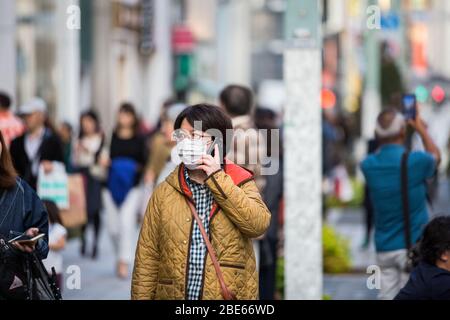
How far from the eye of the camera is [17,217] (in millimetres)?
6168

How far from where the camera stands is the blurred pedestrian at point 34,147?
1191cm

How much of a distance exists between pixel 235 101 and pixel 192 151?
3.46 m

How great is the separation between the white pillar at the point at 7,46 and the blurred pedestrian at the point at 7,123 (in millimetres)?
4879

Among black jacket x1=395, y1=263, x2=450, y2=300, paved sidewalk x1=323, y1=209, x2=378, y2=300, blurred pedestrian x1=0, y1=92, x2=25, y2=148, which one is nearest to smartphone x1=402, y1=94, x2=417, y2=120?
paved sidewalk x1=323, y1=209, x2=378, y2=300

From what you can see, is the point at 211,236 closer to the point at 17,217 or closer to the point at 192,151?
the point at 192,151

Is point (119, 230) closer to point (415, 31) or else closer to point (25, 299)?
point (25, 299)

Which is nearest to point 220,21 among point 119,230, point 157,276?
point 119,230

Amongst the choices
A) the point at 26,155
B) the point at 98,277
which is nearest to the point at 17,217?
the point at 26,155

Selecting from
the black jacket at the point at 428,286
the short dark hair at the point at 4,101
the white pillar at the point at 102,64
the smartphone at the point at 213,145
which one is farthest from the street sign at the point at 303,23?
the white pillar at the point at 102,64

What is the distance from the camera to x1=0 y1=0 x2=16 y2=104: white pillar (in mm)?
17625

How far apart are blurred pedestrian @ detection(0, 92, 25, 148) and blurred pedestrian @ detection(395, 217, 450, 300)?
256 inches

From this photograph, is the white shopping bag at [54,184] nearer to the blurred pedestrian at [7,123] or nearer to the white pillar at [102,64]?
the blurred pedestrian at [7,123]

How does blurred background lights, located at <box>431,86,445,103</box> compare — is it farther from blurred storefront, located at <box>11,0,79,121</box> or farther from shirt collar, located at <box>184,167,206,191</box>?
shirt collar, located at <box>184,167,206,191</box>

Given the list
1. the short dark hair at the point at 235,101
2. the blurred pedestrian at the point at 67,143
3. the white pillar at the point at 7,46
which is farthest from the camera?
the white pillar at the point at 7,46
